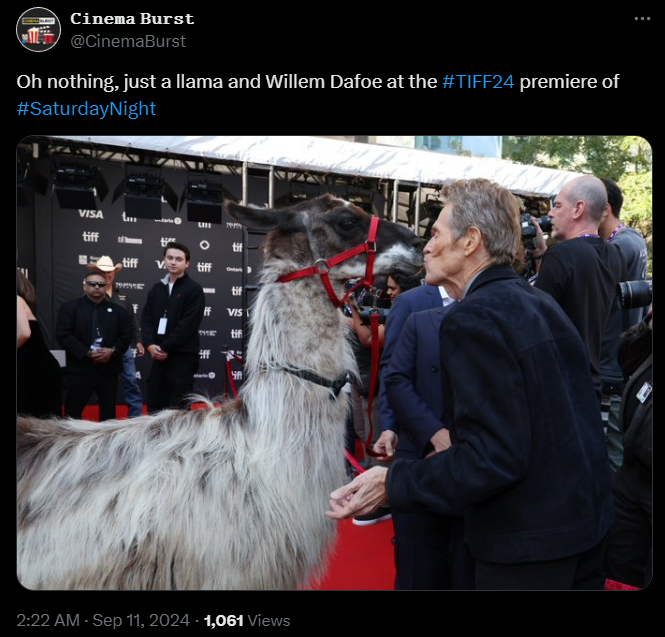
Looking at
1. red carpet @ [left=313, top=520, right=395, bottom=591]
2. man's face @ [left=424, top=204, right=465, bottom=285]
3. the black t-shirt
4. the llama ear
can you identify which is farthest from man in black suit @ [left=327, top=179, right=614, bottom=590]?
red carpet @ [left=313, top=520, right=395, bottom=591]

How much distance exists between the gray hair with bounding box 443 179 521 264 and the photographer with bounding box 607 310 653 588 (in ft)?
3.20

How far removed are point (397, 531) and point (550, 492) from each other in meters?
1.27

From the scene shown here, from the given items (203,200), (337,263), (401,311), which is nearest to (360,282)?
(337,263)

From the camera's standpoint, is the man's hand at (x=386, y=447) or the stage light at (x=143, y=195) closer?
the man's hand at (x=386, y=447)

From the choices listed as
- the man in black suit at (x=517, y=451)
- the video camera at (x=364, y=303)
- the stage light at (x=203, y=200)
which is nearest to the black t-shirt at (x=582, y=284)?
the video camera at (x=364, y=303)

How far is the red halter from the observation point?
8.86ft

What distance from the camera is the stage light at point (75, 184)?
7676 mm

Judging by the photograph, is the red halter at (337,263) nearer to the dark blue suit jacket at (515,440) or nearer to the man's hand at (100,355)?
the dark blue suit jacket at (515,440)

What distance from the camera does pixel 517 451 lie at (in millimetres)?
1458

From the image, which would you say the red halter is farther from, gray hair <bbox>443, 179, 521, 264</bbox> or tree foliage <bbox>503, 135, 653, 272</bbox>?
tree foliage <bbox>503, 135, 653, 272</bbox>

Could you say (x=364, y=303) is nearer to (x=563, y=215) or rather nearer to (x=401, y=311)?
(x=401, y=311)

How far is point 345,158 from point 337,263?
195 inches

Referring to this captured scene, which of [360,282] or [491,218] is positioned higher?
[491,218]
